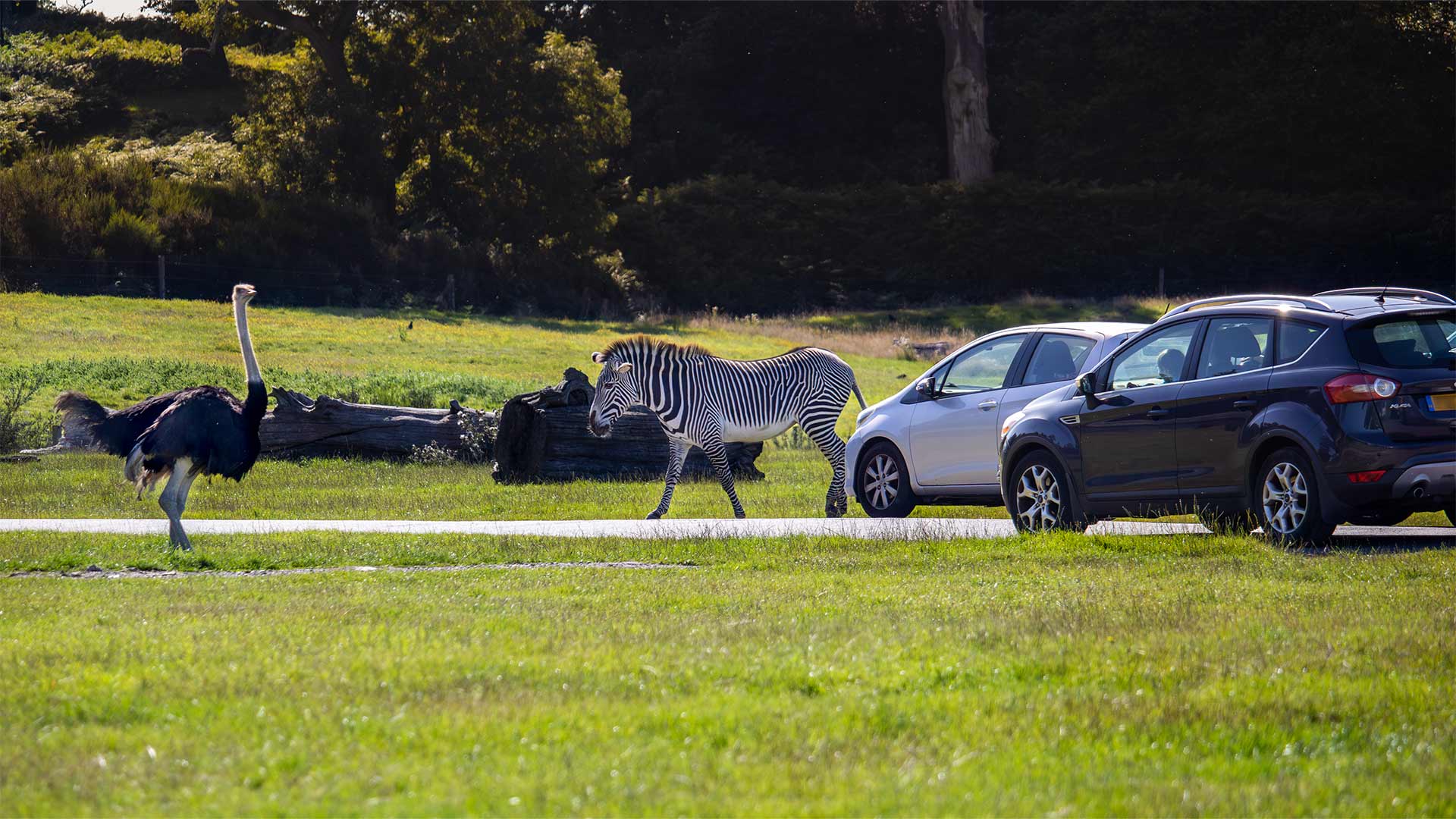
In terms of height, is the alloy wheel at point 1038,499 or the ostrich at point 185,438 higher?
the ostrich at point 185,438

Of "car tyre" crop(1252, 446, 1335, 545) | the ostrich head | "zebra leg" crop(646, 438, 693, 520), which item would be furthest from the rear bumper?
the ostrich head

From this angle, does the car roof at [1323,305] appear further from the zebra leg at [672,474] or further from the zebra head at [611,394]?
the zebra head at [611,394]

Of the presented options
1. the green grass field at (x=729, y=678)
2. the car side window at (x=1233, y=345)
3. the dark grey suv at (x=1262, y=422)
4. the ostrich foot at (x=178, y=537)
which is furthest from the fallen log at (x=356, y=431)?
the car side window at (x=1233, y=345)

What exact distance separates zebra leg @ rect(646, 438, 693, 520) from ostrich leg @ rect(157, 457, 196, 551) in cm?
484

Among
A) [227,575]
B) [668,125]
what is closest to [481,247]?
[668,125]

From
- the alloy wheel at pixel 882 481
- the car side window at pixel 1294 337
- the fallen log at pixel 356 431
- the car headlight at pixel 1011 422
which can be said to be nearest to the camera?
the car side window at pixel 1294 337

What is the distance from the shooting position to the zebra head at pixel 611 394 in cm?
1792

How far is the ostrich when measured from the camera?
512 inches

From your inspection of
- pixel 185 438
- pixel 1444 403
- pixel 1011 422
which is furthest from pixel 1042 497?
pixel 185 438

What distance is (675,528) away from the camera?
48.3ft

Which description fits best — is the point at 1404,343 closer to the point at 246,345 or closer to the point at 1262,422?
the point at 1262,422

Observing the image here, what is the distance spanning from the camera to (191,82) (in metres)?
67.6

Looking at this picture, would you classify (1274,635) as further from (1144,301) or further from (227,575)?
(1144,301)

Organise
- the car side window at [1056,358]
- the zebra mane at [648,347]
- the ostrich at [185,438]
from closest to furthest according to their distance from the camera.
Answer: the ostrich at [185,438] < the car side window at [1056,358] < the zebra mane at [648,347]
